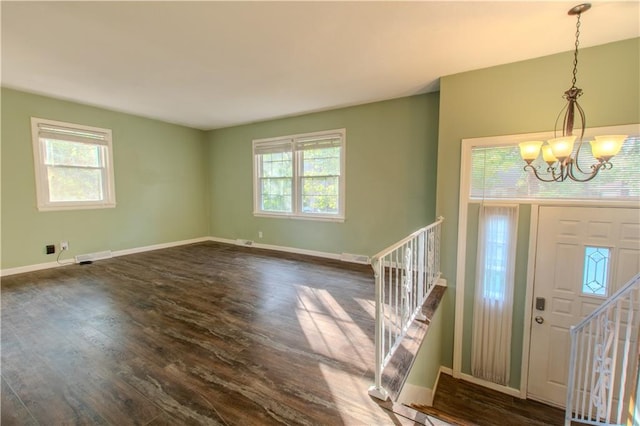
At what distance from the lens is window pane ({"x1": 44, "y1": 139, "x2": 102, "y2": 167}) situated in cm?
411

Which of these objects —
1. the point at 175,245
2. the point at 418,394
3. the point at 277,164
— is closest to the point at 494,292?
the point at 418,394

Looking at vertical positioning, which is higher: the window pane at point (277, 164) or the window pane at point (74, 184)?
the window pane at point (277, 164)

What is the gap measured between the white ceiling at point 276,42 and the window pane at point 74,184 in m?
1.15

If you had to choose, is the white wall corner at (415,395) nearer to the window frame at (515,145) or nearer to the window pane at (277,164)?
the window frame at (515,145)

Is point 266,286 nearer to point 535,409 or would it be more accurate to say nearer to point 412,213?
point 412,213

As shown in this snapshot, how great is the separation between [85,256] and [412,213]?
5209mm

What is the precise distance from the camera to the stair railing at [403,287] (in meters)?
1.60

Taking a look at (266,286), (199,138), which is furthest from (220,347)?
(199,138)

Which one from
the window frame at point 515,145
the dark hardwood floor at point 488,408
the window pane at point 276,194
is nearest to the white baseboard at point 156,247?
the window pane at point 276,194

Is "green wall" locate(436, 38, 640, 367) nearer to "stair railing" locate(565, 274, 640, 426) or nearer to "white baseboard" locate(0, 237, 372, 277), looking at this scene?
"stair railing" locate(565, 274, 640, 426)

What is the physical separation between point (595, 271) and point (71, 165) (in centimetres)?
685

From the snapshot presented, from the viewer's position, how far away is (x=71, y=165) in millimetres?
4316

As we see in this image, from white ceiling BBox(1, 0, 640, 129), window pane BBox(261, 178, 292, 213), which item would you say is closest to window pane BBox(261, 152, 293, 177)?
window pane BBox(261, 178, 292, 213)

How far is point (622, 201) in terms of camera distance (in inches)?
98.6
